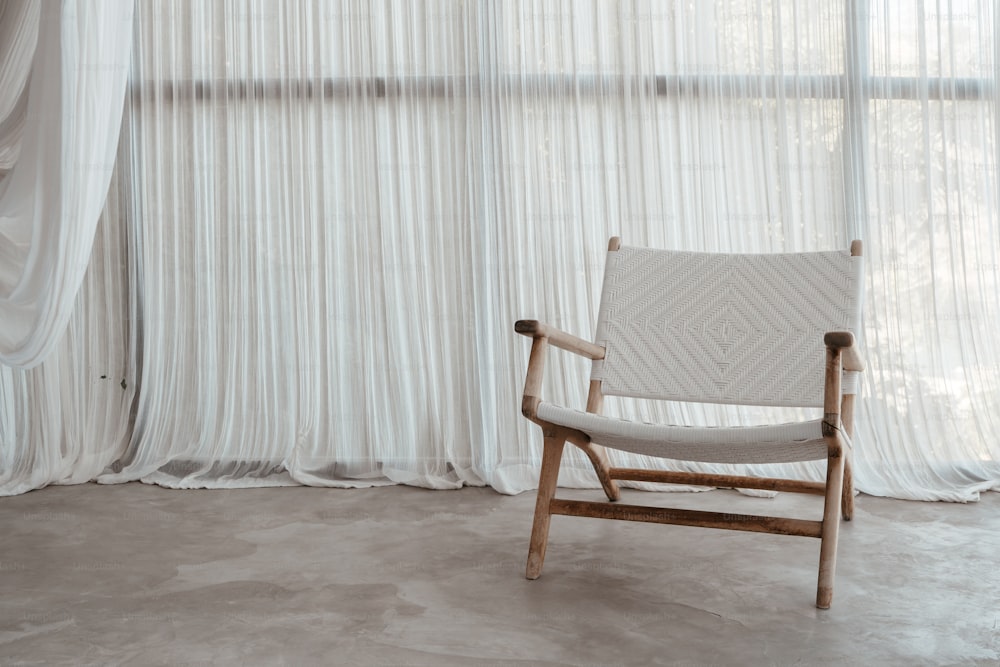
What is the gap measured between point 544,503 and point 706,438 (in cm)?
42

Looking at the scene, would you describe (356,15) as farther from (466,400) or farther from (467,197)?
(466,400)

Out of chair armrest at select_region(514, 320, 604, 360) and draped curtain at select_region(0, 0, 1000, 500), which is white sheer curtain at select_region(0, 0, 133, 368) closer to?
draped curtain at select_region(0, 0, 1000, 500)

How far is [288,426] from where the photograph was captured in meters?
2.90

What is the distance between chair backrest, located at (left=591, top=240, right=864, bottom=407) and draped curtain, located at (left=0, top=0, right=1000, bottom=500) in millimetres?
584

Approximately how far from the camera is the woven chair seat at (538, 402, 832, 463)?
159cm

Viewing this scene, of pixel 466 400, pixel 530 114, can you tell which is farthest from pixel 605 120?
pixel 466 400

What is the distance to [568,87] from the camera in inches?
114

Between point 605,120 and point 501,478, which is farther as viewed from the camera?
point 605,120

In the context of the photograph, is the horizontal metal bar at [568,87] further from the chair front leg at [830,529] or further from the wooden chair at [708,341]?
the chair front leg at [830,529]

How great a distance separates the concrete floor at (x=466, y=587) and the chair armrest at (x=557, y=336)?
1.59 ft

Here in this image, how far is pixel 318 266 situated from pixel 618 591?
1.66 m

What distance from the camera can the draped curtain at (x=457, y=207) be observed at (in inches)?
111

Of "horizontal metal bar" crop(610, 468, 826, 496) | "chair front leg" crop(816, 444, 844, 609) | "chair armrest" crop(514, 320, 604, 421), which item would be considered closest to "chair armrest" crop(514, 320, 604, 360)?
"chair armrest" crop(514, 320, 604, 421)

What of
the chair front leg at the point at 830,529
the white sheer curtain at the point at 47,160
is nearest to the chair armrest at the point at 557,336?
the chair front leg at the point at 830,529
